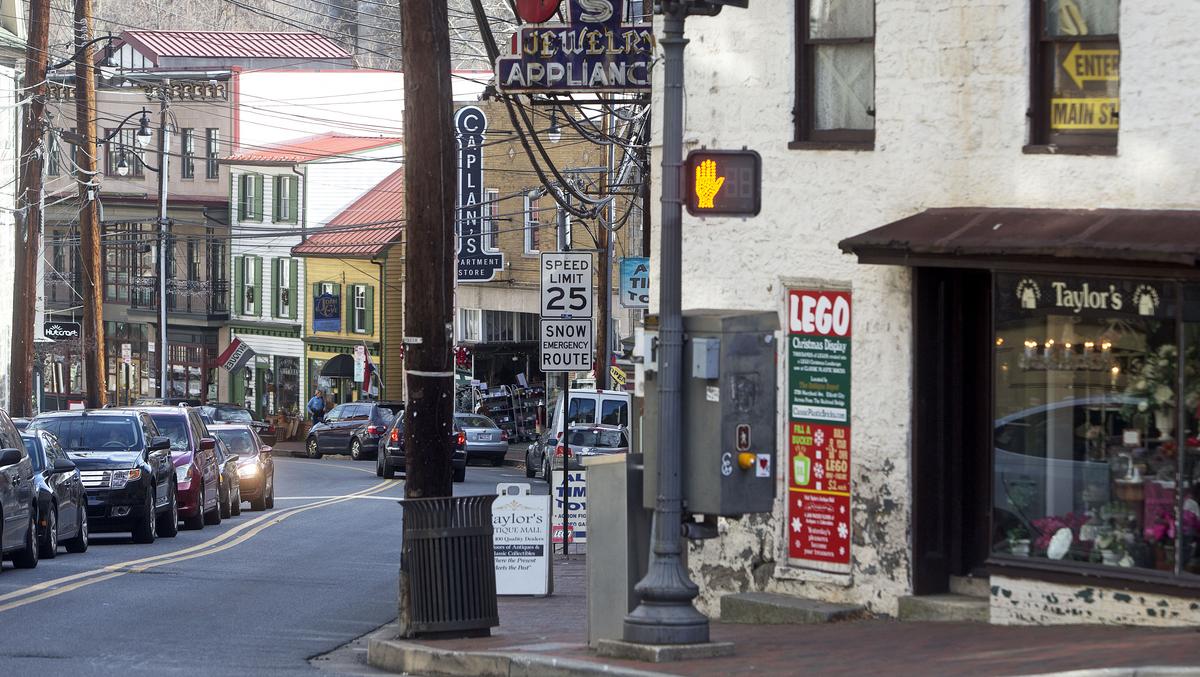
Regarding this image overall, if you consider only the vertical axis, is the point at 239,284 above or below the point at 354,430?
above

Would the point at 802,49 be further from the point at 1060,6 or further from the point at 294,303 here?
the point at 294,303

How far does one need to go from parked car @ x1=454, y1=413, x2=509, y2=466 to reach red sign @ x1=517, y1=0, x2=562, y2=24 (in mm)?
31882

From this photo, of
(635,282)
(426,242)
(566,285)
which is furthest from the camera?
(635,282)

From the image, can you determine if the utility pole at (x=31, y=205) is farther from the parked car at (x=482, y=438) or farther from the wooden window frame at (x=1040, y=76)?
the wooden window frame at (x=1040, y=76)

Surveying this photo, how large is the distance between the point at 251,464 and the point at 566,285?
44.4 feet

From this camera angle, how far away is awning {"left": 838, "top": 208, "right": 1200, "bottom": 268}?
1078 cm

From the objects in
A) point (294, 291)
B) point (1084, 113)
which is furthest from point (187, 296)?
point (1084, 113)

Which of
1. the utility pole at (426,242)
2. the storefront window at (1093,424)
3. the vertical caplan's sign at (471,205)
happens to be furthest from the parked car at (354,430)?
the storefront window at (1093,424)

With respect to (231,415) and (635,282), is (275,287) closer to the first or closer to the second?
(231,415)

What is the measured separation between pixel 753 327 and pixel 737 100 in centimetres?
330

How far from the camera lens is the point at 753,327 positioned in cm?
1078

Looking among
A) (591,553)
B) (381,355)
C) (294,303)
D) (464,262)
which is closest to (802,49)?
(591,553)

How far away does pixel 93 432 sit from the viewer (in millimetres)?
24500

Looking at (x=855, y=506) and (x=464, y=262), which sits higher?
(x=464, y=262)
